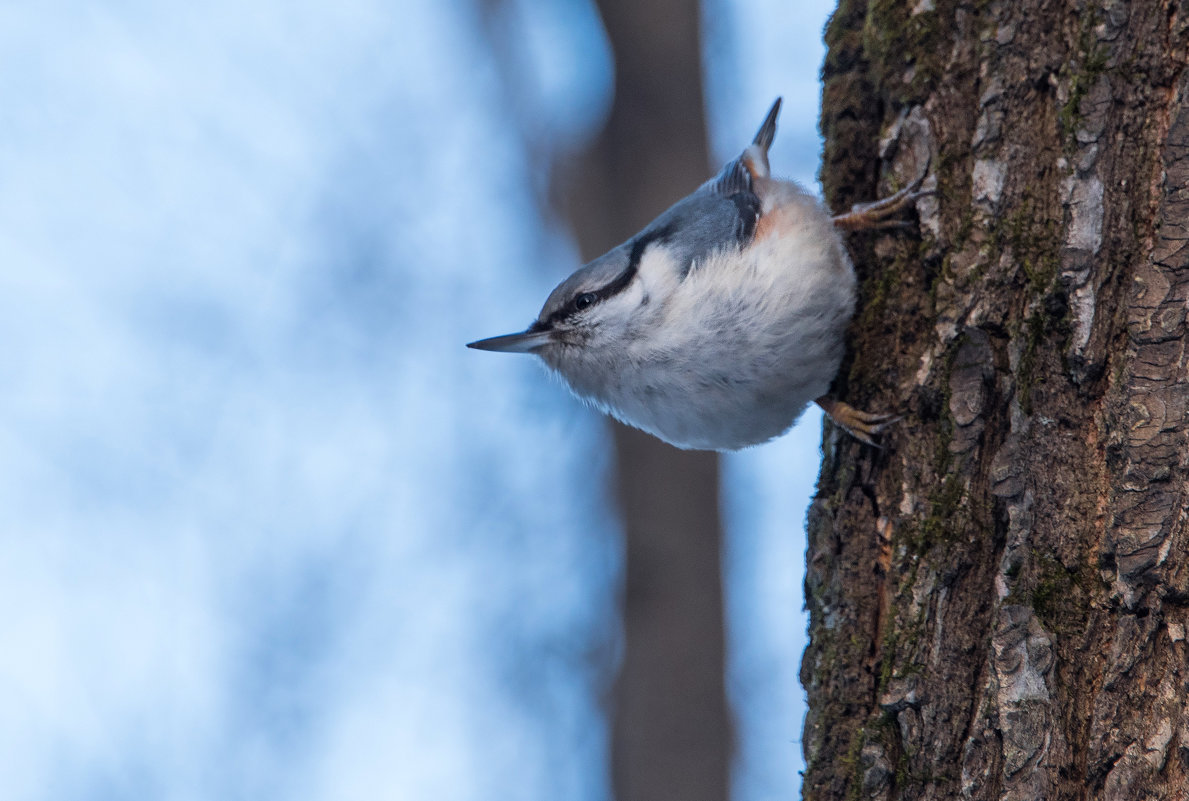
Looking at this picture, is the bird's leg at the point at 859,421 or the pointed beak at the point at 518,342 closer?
the bird's leg at the point at 859,421

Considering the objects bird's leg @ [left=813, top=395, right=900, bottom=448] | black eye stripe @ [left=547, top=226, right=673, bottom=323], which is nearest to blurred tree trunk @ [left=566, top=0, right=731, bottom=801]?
black eye stripe @ [left=547, top=226, right=673, bottom=323]

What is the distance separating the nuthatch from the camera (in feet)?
6.68

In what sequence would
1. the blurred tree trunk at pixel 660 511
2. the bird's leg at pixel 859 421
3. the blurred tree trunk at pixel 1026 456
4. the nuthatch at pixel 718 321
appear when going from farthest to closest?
the blurred tree trunk at pixel 660 511, the nuthatch at pixel 718 321, the bird's leg at pixel 859 421, the blurred tree trunk at pixel 1026 456

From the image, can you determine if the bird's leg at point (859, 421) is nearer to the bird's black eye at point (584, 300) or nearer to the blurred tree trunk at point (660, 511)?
the bird's black eye at point (584, 300)

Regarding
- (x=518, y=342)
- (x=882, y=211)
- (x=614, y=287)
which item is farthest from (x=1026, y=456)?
(x=518, y=342)

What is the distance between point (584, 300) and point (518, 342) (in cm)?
21

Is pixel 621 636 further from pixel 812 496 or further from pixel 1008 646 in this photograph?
pixel 1008 646

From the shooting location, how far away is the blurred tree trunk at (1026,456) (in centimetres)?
132

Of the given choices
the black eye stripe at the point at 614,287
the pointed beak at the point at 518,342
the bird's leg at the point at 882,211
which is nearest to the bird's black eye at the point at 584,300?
the black eye stripe at the point at 614,287

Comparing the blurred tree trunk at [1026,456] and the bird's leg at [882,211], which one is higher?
the bird's leg at [882,211]

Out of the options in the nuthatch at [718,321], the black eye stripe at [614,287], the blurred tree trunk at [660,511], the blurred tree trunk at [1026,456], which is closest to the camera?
the blurred tree trunk at [1026,456]

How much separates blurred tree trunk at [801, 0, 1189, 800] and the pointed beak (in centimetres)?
89

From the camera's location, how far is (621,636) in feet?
13.7

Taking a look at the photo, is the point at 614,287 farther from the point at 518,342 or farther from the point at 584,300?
the point at 518,342
